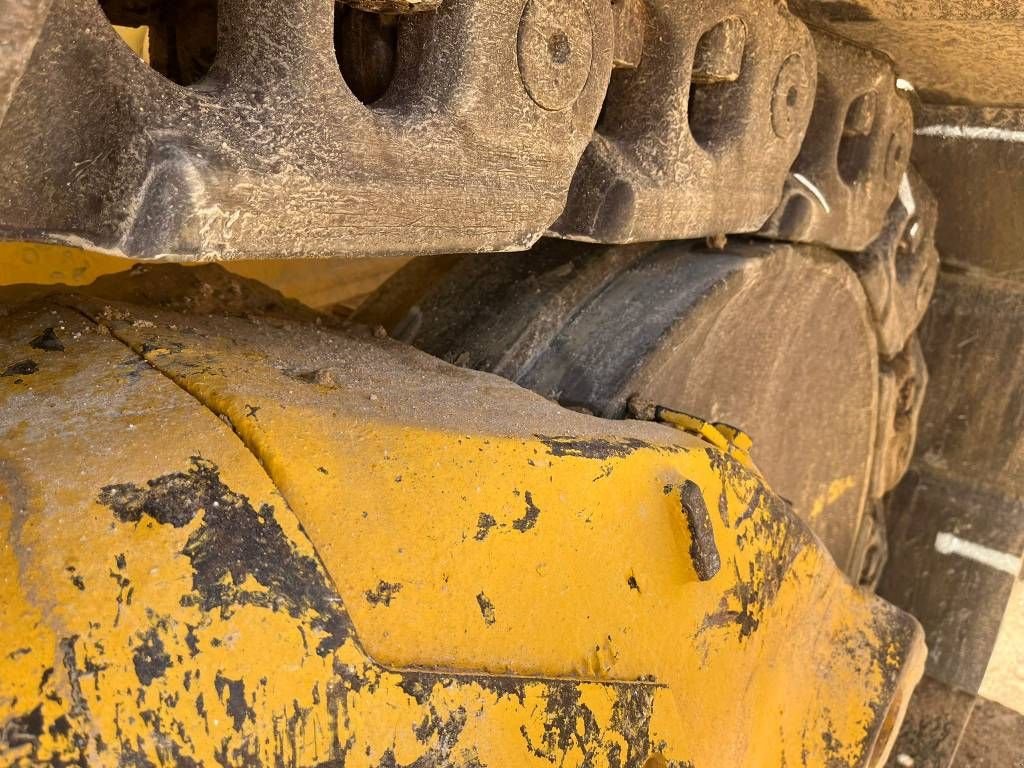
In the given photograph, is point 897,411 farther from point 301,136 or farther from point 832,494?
point 301,136

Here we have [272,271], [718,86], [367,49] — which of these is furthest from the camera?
[272,271]

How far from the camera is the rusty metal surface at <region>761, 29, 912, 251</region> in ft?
4.57

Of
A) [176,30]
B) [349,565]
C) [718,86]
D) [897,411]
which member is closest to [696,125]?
[718,86]

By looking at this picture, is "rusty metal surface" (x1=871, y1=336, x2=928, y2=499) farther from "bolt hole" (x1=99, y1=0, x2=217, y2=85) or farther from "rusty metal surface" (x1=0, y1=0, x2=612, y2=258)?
"bolt hole" (x1=99, y1=0, x2=217, y2=85)

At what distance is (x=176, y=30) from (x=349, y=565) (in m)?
0.65

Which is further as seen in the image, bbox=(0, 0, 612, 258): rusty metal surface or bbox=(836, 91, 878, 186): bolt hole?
bbox=(836, 91, 878, 186): bolt hole

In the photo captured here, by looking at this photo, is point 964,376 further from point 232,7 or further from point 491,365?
point 232,7

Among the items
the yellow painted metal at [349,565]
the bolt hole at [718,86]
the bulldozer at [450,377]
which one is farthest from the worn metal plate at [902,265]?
the yellow painted metal at [349,565]

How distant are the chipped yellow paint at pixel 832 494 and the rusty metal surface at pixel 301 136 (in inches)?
39.0

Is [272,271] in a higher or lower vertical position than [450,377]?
lower

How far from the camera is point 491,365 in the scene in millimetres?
1271

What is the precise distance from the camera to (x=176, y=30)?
1.08 metres

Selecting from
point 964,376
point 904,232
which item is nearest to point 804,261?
point 904,232

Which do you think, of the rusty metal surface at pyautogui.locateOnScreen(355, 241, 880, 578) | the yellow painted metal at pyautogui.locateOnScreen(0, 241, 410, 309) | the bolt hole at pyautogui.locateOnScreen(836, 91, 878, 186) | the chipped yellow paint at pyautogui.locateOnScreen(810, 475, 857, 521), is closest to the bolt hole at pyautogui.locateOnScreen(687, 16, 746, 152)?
the rusty metal surface at pyautogui.locateOnScreen(355, 241, 880, 578)
